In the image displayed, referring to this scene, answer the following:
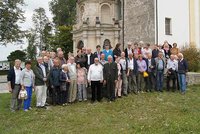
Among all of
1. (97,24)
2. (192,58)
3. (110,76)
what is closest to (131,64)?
(110,76)

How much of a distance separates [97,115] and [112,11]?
25.3m

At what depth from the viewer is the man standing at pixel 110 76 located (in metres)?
13.6

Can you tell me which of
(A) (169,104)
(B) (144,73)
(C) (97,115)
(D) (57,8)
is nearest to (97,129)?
(C) (97,115)

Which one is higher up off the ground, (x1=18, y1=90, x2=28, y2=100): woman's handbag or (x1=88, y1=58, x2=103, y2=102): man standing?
(x1=88, y1=58, x2=103, y2=102): man standing

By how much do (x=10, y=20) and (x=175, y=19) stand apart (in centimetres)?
2009

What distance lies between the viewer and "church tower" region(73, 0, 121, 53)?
33.5 m

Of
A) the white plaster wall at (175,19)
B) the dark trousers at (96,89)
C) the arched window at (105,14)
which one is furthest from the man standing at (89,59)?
the arched window at (105,14)

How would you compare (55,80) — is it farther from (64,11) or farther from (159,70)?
(64,11)

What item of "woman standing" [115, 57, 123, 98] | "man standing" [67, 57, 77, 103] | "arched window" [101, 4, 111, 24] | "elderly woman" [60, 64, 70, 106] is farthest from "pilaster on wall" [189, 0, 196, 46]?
"elderly woman" [60, 64, 70, 106]

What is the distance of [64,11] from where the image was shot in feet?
174

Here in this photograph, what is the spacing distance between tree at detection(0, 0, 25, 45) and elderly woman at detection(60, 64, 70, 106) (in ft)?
89.5

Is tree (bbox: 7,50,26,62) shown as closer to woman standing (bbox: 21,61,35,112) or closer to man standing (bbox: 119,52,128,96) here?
man standing (bbox: 119,52,128,96)

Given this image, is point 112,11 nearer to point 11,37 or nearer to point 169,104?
point 11,37

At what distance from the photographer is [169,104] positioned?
12.7 meters
